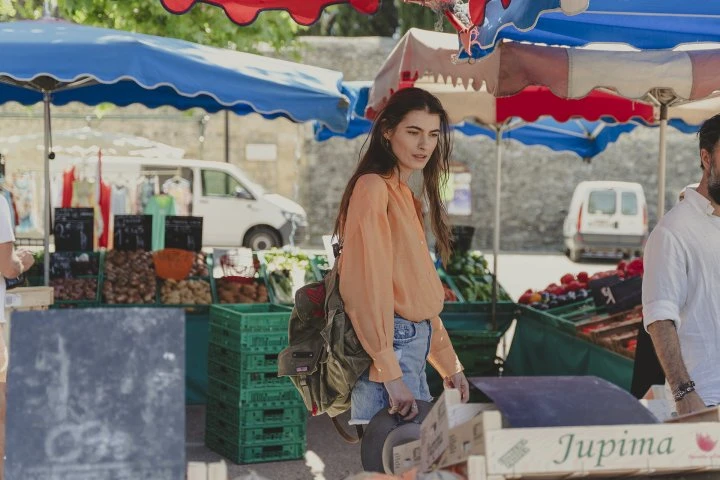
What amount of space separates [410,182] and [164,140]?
19.9m

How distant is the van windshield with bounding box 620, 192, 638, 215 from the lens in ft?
68.7

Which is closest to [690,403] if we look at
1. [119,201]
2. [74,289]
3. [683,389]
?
[683,389]

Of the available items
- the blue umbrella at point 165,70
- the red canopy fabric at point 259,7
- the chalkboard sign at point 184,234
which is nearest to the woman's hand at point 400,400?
the red canopy fabric at point 259,7

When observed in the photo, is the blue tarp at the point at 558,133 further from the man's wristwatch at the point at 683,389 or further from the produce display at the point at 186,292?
the man's wristwatch at the point at 683,389

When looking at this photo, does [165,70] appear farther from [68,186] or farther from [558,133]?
[68,186]

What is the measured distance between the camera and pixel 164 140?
2252 cm

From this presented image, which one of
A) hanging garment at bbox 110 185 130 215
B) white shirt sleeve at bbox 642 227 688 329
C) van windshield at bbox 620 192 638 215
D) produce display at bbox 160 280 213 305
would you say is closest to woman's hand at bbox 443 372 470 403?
white shirt sleeve at bbox 642 227 688 329

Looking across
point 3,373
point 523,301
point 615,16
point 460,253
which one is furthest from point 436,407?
point 460,253

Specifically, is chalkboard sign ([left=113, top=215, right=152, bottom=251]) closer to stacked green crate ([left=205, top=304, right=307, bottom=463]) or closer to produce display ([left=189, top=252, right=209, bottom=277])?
produce display ([left=189, top=252, right=209, bottom=277])

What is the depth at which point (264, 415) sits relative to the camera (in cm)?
579

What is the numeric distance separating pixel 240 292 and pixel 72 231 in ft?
4.85

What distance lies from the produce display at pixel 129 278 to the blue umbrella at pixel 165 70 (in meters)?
1.50

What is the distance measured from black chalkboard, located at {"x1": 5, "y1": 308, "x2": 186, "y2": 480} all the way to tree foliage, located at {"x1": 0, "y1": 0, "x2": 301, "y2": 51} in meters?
10.1

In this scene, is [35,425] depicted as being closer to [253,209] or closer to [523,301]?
[523,301]
